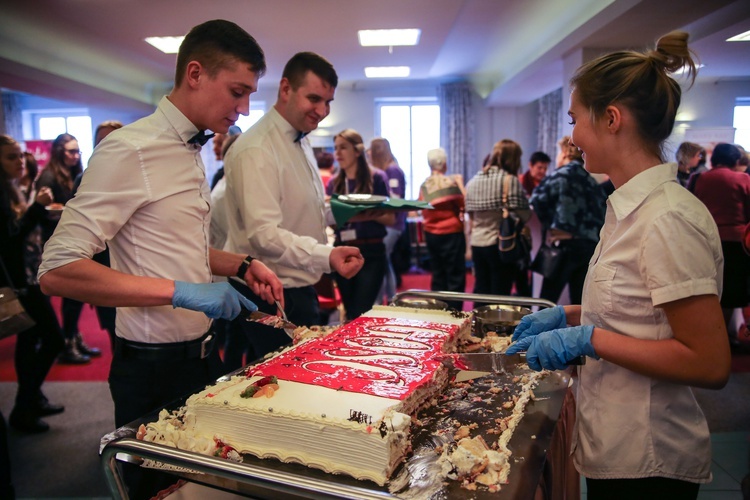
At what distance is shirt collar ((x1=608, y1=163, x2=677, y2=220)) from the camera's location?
117 cm

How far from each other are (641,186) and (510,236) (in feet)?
9.97

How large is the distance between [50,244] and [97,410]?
2.48 m

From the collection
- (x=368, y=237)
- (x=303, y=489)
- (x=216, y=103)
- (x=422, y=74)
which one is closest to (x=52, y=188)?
(x=368, y=237)

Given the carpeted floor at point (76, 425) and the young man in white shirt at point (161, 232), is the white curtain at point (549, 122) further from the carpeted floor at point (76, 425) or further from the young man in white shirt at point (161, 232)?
the young man in white shirt at point (161, 232)

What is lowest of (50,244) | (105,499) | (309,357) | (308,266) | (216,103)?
(105,499)

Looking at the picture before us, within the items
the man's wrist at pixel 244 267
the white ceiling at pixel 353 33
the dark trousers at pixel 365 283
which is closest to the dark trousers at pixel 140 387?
the man's wrist at pixel 244 267

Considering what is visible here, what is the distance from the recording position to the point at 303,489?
905 millimetres

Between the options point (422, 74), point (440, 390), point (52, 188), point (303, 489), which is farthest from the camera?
point (422, 74)

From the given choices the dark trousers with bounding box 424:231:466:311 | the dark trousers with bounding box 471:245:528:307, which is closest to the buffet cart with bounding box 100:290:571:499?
the dark trousers with bounding box 471:245:528:307

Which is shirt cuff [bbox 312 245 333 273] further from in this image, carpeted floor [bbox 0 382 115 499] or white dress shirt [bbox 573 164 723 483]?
carpeted floor [bbox 0 382 115 499]

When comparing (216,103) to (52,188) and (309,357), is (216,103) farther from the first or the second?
(52,188)

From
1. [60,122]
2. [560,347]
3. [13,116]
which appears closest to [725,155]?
[560,347]

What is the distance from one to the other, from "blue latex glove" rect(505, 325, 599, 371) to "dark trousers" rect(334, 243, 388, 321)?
224 cm

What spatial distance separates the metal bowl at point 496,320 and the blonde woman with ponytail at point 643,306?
2.36ft
